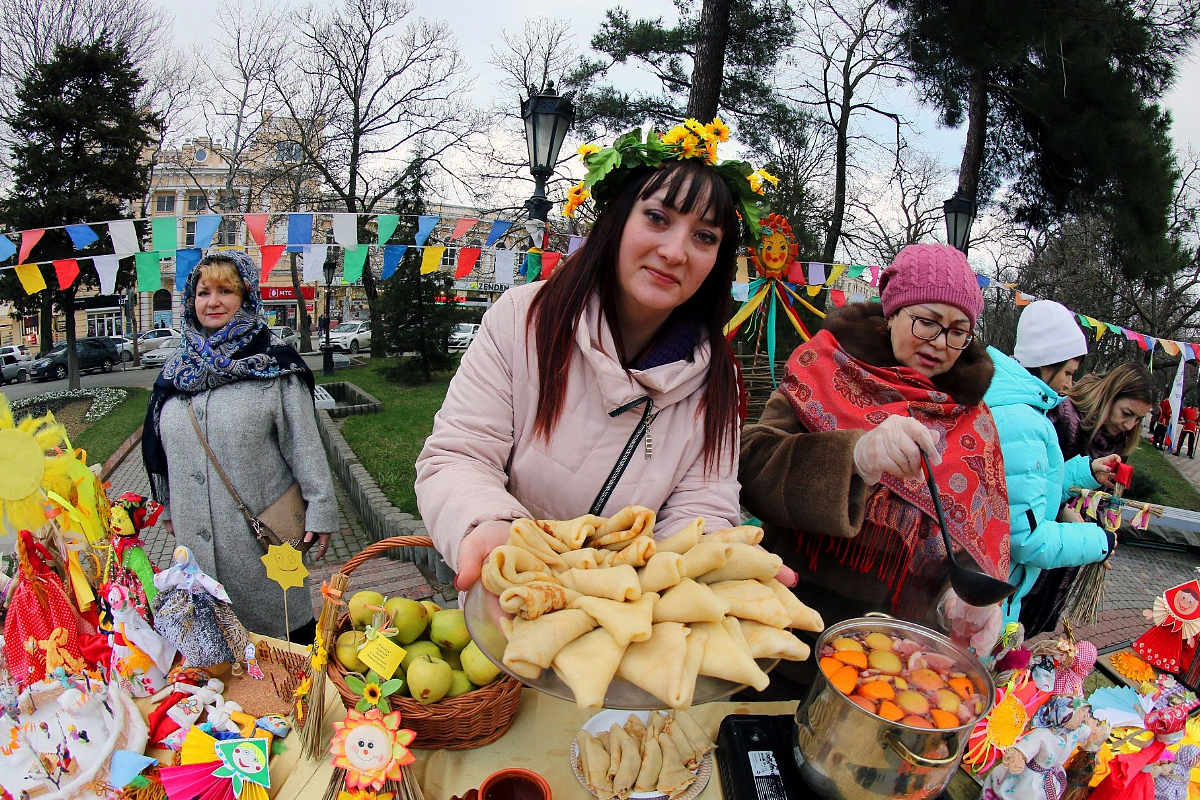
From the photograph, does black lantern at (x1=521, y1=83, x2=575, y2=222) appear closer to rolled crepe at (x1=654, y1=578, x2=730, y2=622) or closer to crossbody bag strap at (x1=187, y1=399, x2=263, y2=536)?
crossbody bag strap at (x1=187, y1=399, x2=263, y2=536)

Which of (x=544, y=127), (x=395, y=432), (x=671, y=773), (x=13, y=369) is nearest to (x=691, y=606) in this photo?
(x=671, y=773)

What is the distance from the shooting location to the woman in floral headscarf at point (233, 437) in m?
2.26

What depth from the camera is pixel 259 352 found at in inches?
91.9

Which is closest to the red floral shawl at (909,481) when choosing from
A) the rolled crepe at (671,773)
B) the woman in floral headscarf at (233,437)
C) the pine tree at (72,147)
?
the rolled crepe at (671,773)

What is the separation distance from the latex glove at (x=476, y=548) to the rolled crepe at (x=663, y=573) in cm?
26

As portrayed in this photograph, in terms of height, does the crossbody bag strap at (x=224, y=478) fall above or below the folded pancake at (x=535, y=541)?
below

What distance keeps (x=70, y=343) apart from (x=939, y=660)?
65.8 ft

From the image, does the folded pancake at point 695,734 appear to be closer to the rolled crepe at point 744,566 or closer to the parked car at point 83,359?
the rolled crepe at point 744,566

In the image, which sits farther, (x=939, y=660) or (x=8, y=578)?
(x=8, y=578)

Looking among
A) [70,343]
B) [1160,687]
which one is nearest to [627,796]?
[1160,687]

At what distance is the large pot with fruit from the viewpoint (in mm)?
1049

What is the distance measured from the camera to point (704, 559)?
1128 mm

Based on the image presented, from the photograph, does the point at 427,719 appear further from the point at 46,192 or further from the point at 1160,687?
the point at 46,192

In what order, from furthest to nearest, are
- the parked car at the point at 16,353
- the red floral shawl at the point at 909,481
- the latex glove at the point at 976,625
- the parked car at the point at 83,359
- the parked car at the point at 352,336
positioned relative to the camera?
1. the parked car at the point at 352,336
2. the parked car at the point at 16,353
3. the parked car at the point at 83,359
4. the red floral shawl at the point at 909,481
5. the latex glove at the point at 976,625
